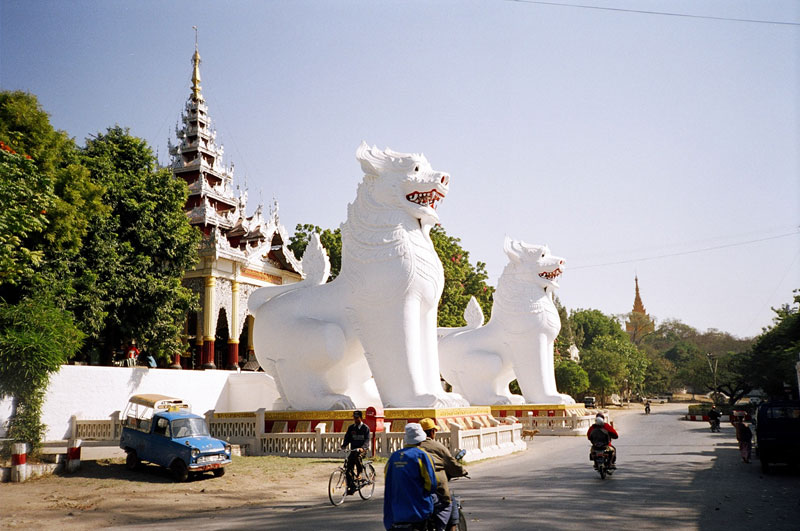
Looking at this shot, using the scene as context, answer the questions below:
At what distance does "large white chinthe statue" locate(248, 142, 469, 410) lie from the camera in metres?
13.0

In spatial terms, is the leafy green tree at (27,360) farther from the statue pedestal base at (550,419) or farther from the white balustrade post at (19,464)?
the statue pedestal base at (550,419)

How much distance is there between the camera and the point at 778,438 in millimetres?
10938

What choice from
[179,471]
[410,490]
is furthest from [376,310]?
[410,490]

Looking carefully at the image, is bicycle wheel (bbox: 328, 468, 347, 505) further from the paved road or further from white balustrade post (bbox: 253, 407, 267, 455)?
white balustrade post (bbox: 253, 407, 267, 455)

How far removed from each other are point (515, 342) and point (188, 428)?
1091 centimetres

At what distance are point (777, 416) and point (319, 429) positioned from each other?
811cm

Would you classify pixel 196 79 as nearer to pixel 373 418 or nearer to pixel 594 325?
pixel 373 418

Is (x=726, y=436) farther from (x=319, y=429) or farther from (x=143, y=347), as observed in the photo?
(x=143, y=347)

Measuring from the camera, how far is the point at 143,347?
19.2 metres

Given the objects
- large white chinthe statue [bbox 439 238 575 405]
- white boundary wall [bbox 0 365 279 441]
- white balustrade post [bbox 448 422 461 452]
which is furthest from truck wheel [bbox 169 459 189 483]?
large white chinthe statue [bbox 439 238 575 405]

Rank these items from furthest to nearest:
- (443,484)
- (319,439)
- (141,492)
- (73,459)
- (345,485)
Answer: (319,439), (73,459), (141,492), (345,485), (443,484)

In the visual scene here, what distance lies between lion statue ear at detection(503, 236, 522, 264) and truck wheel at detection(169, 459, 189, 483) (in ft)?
40.8

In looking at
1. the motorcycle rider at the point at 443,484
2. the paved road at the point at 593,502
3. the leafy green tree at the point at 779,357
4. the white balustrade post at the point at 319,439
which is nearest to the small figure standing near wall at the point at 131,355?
the white balustrade post at the point at 319,439

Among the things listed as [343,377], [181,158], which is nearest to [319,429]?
[343,377]
